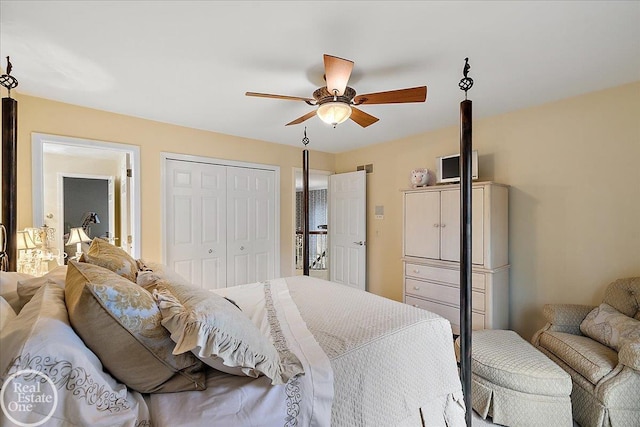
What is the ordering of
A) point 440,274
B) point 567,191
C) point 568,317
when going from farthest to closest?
point 440,274
point 567,191
point 568,317

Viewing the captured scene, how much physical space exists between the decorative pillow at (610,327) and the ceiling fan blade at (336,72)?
233 cm

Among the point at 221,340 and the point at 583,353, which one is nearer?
the point at 221,340

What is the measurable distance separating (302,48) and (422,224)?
218 centimetres

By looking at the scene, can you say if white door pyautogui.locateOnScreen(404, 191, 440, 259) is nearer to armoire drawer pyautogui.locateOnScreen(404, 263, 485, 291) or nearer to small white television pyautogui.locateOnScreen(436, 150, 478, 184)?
armoire drawer pyautogui.locateOnScreen(404, 263, 485, 291)

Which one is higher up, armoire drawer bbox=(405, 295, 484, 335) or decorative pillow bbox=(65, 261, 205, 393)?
decorative pillow bbox=(65, 261, 205, 393)

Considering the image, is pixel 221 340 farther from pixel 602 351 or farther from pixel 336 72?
pixel 602 351

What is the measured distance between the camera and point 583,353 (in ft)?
6.11

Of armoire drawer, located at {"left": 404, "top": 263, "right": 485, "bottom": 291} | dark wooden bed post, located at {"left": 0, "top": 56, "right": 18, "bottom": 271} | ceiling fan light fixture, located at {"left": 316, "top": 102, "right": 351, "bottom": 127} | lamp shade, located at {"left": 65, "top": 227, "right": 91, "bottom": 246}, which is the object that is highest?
ceiling fan light fixture, located at {"left": 316, "top": 102, "right": 351, "bottom": 127}

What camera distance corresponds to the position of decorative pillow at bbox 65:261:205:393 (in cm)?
90

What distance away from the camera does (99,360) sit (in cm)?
91

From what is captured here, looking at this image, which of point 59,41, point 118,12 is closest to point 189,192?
point 59,41

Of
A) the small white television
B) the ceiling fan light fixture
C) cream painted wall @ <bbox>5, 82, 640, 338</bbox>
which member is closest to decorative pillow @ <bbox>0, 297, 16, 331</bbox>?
the ceiling fan light fixture

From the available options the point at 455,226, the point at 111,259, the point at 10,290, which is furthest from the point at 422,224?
the point at 10,290

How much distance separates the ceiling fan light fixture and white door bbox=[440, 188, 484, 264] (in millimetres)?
1535
